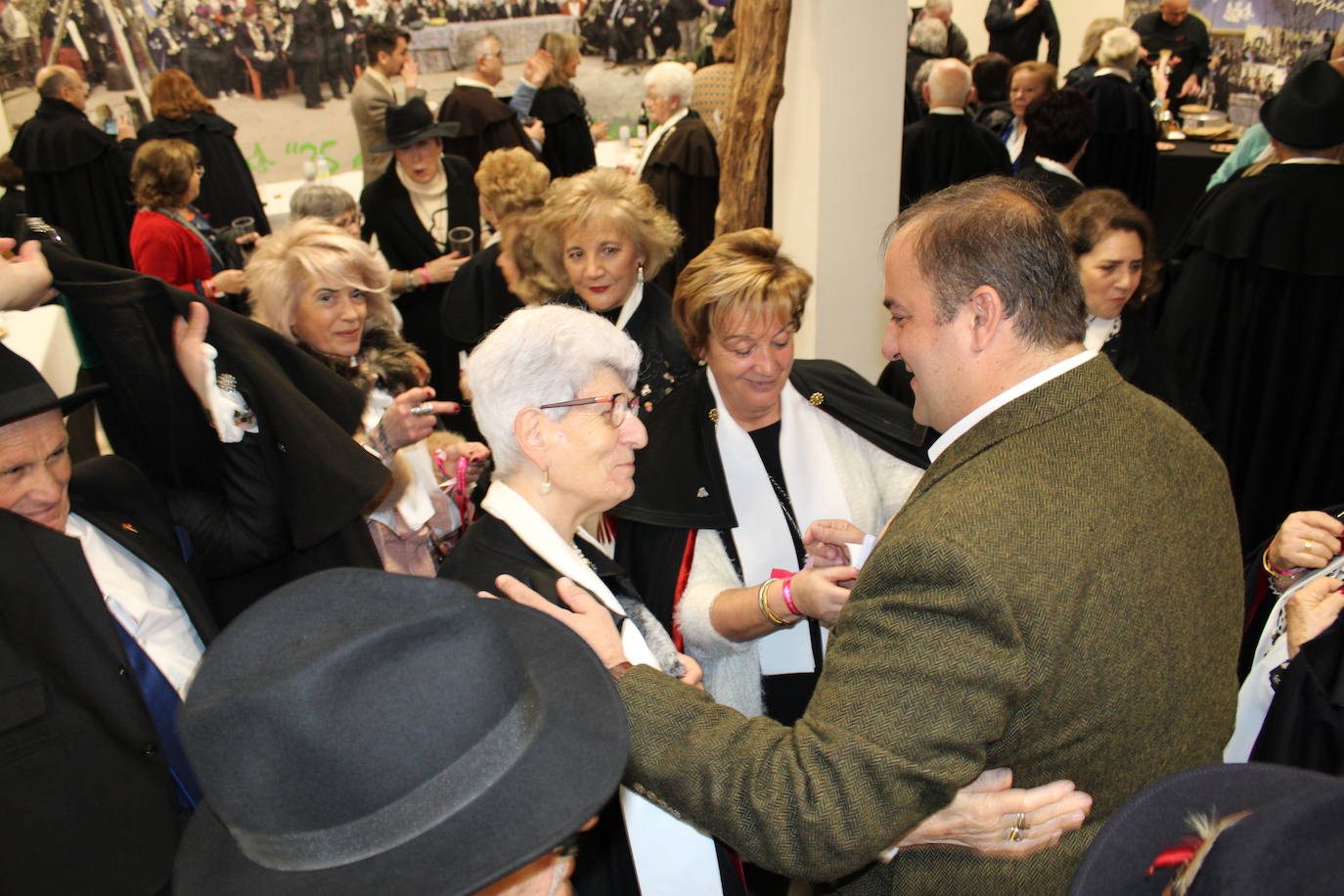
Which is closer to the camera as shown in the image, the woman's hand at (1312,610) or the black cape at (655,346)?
the woman's hand at (1312,610)

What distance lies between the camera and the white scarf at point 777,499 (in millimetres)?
2502

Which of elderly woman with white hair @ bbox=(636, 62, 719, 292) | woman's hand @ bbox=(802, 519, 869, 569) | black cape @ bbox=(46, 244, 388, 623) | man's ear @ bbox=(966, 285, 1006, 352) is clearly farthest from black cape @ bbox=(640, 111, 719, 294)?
man's ear @ bbox=(966, 285, 1006, 352)

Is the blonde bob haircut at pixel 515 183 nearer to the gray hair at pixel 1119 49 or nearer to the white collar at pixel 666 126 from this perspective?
the white collar at pixel 666 126

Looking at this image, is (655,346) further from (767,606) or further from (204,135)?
(204,135)

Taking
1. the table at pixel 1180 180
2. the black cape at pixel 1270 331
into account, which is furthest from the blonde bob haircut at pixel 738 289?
the table at pixel 1180 180

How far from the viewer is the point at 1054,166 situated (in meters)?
4.82

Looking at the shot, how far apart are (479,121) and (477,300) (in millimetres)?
2697

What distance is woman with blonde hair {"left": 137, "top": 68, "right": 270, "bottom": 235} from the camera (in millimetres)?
6008

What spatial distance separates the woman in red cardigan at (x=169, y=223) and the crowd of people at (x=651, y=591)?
1.62 metres

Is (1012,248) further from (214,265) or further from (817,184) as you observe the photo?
(214,265)

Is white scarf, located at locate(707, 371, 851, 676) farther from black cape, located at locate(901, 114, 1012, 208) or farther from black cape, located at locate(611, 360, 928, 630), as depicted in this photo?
black cape, located at locate(901, 114, 1012, 208)

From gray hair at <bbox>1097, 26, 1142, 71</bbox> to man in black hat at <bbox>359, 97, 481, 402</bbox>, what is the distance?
14.4ft

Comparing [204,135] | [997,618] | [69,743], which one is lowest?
[69,743]

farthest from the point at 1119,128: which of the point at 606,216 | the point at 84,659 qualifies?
the point at 84,659
